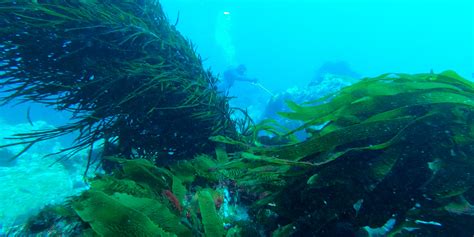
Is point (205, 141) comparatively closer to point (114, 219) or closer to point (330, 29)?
point (114, 219)

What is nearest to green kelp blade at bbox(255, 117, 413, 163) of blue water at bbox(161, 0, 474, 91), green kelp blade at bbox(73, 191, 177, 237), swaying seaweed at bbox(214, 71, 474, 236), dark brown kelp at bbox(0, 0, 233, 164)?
swaying seaweed at bbox(214, 71, 474, 236)

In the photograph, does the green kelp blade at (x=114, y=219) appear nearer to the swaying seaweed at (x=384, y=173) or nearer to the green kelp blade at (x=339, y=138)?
the swaying seaweed at (x=384, y=173)

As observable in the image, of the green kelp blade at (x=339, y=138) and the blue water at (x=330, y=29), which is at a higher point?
the blue water at (x=330, y=29)

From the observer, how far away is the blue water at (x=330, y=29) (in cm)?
7094

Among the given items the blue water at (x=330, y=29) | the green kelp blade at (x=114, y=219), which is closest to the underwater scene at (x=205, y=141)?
the green kelp blade at (x=114, y=219)

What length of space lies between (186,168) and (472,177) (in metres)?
1.66

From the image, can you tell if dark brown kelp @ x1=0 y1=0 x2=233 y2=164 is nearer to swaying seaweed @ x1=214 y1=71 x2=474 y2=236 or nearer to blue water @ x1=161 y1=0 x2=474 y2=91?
swaying seaweed @ x1=214 y1=71 x2=474 y2=236

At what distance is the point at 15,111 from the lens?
1931cm

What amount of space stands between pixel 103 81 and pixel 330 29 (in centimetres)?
8785

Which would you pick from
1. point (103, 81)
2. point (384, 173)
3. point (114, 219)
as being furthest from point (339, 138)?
point (103, 81)

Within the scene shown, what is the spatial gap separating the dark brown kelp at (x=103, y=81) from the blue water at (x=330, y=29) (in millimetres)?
63513

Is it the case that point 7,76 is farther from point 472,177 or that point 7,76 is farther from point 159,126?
point 472,177

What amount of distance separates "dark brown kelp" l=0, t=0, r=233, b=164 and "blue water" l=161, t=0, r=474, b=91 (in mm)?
63513

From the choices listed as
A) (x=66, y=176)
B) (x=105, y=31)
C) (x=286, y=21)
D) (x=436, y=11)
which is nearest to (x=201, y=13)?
(x=286, y=21)
